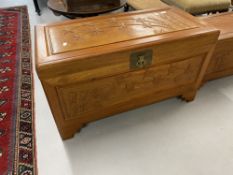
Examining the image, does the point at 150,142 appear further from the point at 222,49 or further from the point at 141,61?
the point at 222,49

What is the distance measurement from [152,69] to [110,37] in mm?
Answer: 287

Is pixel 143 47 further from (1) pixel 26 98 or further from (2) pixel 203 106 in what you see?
(1) pixel 26 98

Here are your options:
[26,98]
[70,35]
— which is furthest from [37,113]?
[70,35]

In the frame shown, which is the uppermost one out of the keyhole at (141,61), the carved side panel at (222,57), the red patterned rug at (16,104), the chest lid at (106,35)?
the chest lid at (106,35)

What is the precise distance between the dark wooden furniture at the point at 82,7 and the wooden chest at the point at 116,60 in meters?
0.47

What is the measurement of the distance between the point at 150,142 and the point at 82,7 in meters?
1.27

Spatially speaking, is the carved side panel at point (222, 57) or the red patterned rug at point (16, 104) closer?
the red patterned rug at point (16, 104)

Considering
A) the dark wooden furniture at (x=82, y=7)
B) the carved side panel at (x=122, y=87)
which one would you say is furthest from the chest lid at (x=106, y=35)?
the dark wooden furniture at (x=82, y=7)

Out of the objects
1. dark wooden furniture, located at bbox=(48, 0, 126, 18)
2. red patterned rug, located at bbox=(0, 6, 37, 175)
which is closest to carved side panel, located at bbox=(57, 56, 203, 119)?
red patterned rug, located at bbox=(0, 6, 37, 175)

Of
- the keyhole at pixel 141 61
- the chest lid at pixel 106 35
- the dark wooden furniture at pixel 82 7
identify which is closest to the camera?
the chest lid at pixel 106 35

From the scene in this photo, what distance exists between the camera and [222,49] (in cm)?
122

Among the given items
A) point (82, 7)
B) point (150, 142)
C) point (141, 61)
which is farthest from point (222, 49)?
point (82, 7)

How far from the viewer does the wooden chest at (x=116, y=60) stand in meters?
0.86

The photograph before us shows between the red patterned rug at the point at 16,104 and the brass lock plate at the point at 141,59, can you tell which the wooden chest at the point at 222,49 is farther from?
the red patterned rug at the point at 16,104
